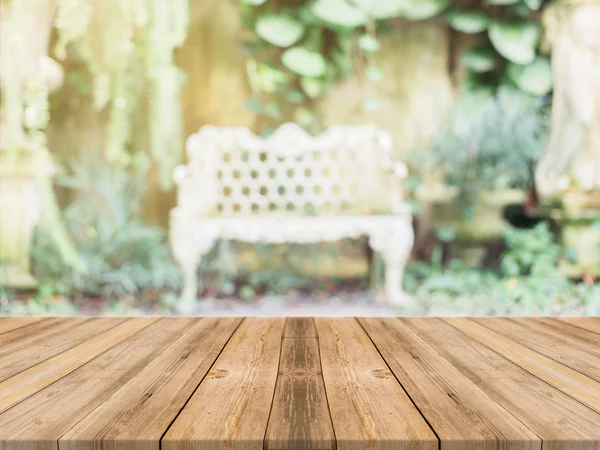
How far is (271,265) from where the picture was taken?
3531 millimetres

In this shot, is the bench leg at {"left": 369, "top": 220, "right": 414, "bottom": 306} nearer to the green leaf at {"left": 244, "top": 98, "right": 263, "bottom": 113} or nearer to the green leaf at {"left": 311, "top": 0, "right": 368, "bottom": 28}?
the green leaf at {"left": 244, "top": 98, "right": 263, "bottom": 113}

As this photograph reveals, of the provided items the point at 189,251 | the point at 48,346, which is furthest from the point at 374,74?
the point at 48,346

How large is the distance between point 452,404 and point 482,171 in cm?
270

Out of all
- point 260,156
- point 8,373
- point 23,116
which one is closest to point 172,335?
point 8,373

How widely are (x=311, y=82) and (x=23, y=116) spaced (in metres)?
1.79

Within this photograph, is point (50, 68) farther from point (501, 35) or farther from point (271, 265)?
point (501, 35)

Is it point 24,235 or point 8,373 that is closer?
point 8,373

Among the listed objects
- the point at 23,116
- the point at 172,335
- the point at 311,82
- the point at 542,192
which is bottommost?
the point at 172,335

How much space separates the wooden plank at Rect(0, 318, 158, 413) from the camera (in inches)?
41.4

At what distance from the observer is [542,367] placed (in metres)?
1.23

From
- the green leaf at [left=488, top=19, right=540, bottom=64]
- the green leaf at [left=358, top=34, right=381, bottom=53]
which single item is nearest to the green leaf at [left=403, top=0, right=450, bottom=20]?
the green leaf at [left=358, top=34, right=381, bottom=53]

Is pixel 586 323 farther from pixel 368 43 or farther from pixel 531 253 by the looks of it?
pixel 368 43

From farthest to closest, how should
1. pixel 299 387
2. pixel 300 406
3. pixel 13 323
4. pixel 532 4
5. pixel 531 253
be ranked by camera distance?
pixel 531 253 < pixel 532 4 < pixel 13 323 < pixel 299 387 < pixel 300 406

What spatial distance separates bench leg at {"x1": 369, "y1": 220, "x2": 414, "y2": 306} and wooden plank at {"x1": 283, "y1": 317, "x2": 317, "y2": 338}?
4.73 feet
